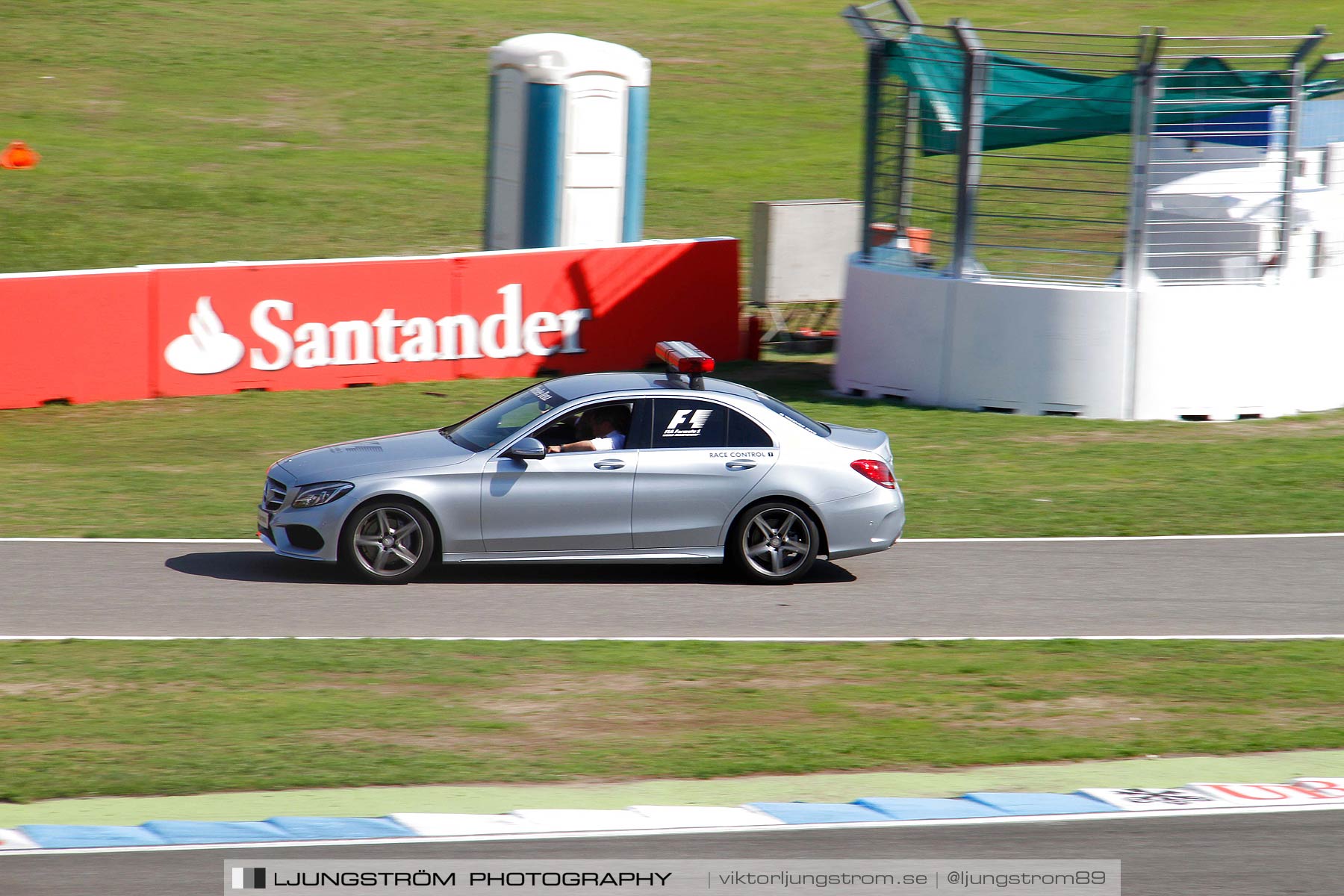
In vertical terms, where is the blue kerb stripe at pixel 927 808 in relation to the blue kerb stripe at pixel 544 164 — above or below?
below

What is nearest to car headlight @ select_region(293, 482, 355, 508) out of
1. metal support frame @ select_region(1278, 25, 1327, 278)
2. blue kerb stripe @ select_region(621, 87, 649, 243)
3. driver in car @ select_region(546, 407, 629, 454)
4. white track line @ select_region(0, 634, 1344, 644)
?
white track line @ select_region(0, 634, 1344, 644)

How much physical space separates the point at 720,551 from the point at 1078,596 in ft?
8.54

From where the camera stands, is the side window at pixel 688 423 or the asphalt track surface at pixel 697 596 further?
the side window at pixel 688 423

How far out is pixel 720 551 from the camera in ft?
39.0

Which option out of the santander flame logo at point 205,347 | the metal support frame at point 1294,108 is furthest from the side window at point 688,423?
the metal support frame at point 1294,108

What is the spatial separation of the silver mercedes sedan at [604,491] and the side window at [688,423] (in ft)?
0.04

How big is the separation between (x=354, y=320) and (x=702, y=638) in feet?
35.0

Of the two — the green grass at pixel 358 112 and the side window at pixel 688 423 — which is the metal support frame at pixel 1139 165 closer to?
the side window at pixel 688 423

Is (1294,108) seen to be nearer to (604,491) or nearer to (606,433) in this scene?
(606,433)

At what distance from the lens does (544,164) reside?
78.5ft

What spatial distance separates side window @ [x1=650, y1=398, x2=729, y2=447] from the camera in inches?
471

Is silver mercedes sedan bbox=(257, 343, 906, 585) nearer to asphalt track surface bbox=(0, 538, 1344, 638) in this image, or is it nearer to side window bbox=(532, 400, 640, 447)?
side window bbox=(532, 400, 640, 447)

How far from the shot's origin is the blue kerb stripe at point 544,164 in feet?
78.1

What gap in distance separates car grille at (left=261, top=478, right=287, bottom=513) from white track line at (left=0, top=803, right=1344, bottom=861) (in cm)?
496
